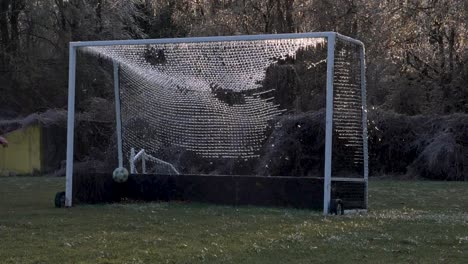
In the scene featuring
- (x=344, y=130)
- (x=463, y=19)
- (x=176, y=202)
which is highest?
(x=463, y=19)

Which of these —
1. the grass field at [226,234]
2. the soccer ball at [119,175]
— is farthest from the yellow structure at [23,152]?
the soccer ball at [119,175]

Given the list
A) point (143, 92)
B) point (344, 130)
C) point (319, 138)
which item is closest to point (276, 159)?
point (319, 138)

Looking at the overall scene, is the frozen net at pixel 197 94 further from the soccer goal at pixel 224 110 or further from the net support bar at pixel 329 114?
the net support bar at pixel 329 114

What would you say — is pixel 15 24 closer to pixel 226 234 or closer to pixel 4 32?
pixel 4 32

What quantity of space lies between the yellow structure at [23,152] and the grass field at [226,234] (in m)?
15.1

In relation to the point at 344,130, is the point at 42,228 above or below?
below

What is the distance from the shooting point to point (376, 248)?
32.4ft

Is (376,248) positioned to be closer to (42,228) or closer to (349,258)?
(349,258)

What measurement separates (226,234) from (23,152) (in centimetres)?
2205

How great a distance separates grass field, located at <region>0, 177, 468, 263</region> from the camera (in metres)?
9.27

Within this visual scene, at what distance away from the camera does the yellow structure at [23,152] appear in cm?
3145

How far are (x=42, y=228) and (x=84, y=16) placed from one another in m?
25.6

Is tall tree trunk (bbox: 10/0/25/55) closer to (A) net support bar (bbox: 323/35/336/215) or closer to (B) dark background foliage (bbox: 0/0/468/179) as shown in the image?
(B) dark background foliage (bbox: 0/0/468/179)

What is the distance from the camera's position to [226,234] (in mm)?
11172
